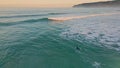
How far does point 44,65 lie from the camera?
1160cm

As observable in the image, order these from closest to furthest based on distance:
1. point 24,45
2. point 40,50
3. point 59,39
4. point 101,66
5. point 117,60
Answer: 1. point 101,66
2. point 117,60
3. point 40,50
4. point 24,45
5. point 59,39

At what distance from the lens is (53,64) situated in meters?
11.7

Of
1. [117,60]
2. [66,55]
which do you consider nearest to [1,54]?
[66,55]

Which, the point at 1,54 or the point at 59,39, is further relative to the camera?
the point at 59,39

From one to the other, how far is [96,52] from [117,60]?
2.22 m

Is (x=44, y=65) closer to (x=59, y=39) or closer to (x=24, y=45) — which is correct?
(x=24, y=45)

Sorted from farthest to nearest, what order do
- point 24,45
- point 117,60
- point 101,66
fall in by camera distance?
point 24,45
point 117,60
point 101,66

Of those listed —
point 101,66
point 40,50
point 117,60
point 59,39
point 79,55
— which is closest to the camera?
point 101,66

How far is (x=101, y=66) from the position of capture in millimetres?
11016

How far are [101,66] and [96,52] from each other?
272cm

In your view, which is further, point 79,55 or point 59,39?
point 59,39

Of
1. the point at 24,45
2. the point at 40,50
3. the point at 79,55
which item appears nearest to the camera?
the point at 79,55

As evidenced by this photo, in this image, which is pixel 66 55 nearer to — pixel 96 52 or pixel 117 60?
pixel 96 52

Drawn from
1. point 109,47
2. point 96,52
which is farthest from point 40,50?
point 109,47
